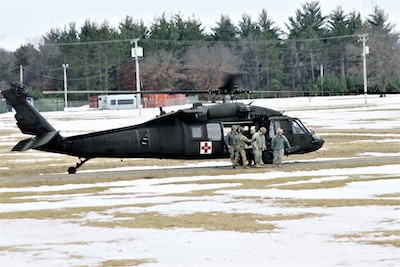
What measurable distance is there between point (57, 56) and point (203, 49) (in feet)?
95.0

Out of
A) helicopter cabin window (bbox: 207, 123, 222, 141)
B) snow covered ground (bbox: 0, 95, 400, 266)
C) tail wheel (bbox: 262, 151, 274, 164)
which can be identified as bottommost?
snow covered ground (bbox: 0, 95, 400, 266)

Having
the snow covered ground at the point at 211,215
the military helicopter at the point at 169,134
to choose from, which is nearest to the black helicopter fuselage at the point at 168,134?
the military helicopter at the point at 169,134

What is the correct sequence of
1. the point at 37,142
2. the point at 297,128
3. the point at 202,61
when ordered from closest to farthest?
1. the point at 37,142
2. the point at 297,128
3. the point at 202,61

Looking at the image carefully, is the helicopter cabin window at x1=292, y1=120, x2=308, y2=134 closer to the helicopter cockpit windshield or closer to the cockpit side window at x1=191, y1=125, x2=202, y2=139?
the helicopter cockpit windshield

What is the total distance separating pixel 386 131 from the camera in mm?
55844

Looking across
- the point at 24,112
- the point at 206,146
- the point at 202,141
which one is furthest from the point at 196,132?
the point at 24,112

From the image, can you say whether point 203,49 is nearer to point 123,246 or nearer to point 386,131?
point 386,131

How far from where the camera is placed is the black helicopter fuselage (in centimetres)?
3300

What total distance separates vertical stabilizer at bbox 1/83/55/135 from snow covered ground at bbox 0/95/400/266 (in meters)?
2.99

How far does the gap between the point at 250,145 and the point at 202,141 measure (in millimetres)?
1743

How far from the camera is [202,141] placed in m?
33.9

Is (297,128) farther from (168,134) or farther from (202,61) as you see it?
(202,61)

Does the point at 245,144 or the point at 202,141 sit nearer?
the point at 202,141

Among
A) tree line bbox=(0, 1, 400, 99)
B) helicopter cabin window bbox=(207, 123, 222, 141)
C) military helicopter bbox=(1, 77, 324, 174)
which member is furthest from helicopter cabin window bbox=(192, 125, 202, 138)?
tree line bbox=(0, 1, 400, 99)
